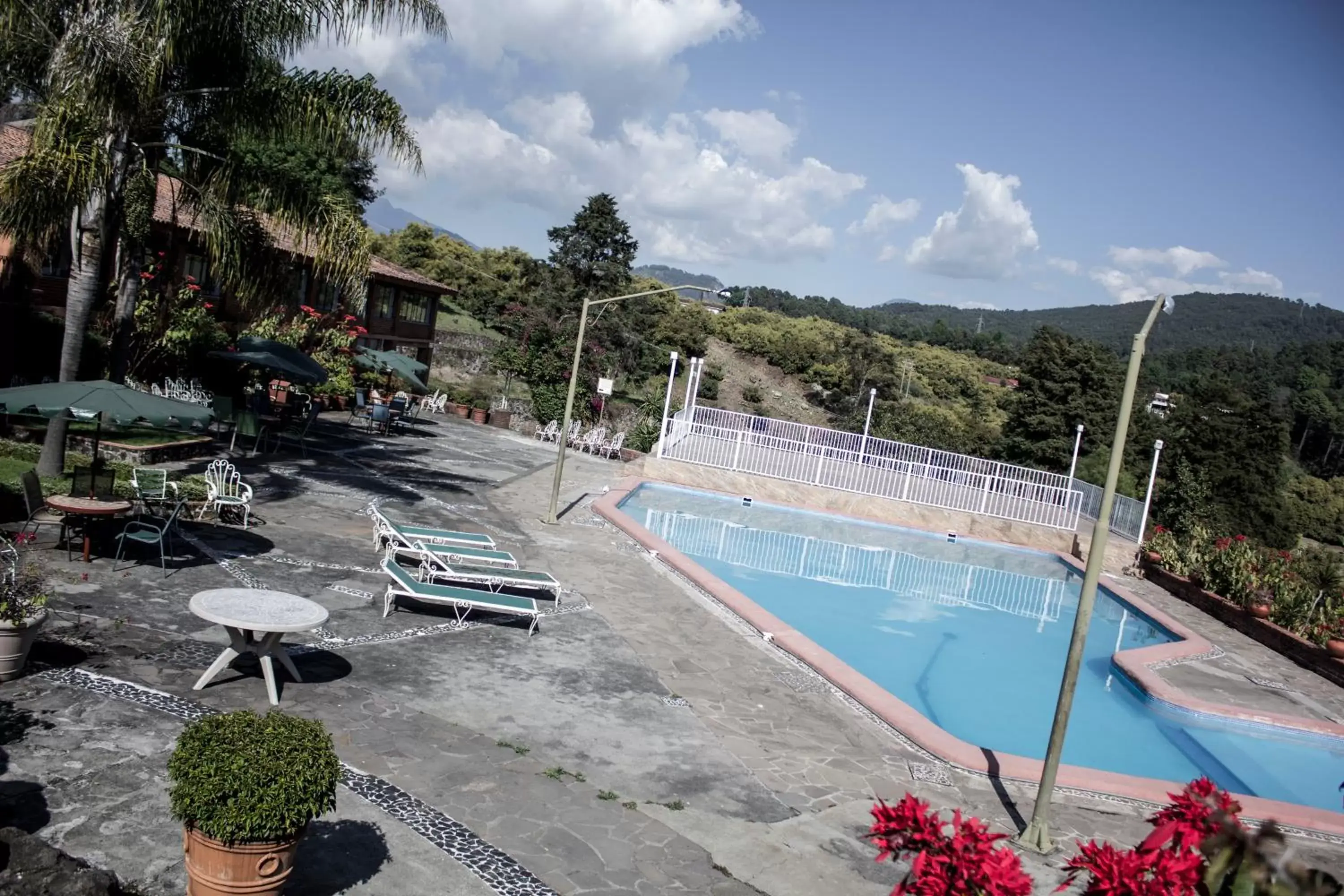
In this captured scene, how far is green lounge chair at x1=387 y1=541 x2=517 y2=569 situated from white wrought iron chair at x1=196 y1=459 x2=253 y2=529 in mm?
1930

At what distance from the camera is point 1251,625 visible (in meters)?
17.2

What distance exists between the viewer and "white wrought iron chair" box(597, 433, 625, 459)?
2861cm

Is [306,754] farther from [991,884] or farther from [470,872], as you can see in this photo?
[991,884]

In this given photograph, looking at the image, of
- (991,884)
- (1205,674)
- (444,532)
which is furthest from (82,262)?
(1205,674)

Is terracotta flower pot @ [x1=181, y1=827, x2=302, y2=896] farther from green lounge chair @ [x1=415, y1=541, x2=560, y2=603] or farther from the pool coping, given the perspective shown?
green lounge chair @ [x1=415, y1=541, x2=560, y2=603]

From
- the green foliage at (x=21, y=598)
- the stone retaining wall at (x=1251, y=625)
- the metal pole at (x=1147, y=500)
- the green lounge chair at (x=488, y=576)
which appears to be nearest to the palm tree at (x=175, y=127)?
the green lounge chair at (x=488, y=576)

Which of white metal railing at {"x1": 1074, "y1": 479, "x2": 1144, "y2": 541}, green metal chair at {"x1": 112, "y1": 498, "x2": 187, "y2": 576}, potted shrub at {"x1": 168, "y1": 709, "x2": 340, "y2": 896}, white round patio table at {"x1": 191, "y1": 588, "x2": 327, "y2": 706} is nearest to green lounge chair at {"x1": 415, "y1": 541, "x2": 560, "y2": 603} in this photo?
green metal chair at {"x1": 112, "y1": 498, "x2": 187, "y2": 576}

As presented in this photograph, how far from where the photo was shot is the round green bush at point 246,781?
13.7ft

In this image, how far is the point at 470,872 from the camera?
17.9ft

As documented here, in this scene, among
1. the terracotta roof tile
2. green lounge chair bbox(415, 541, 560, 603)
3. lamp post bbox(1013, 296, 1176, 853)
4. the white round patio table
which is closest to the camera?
lamp post bbox(1013, 296, 1176, 853)

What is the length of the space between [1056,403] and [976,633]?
105ft

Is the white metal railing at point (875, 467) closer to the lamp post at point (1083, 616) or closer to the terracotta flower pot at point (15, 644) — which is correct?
the lamp post at point (1083, 616)

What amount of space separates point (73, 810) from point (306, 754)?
200cm

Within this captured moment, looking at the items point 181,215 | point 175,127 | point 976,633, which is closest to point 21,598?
point 175,127
